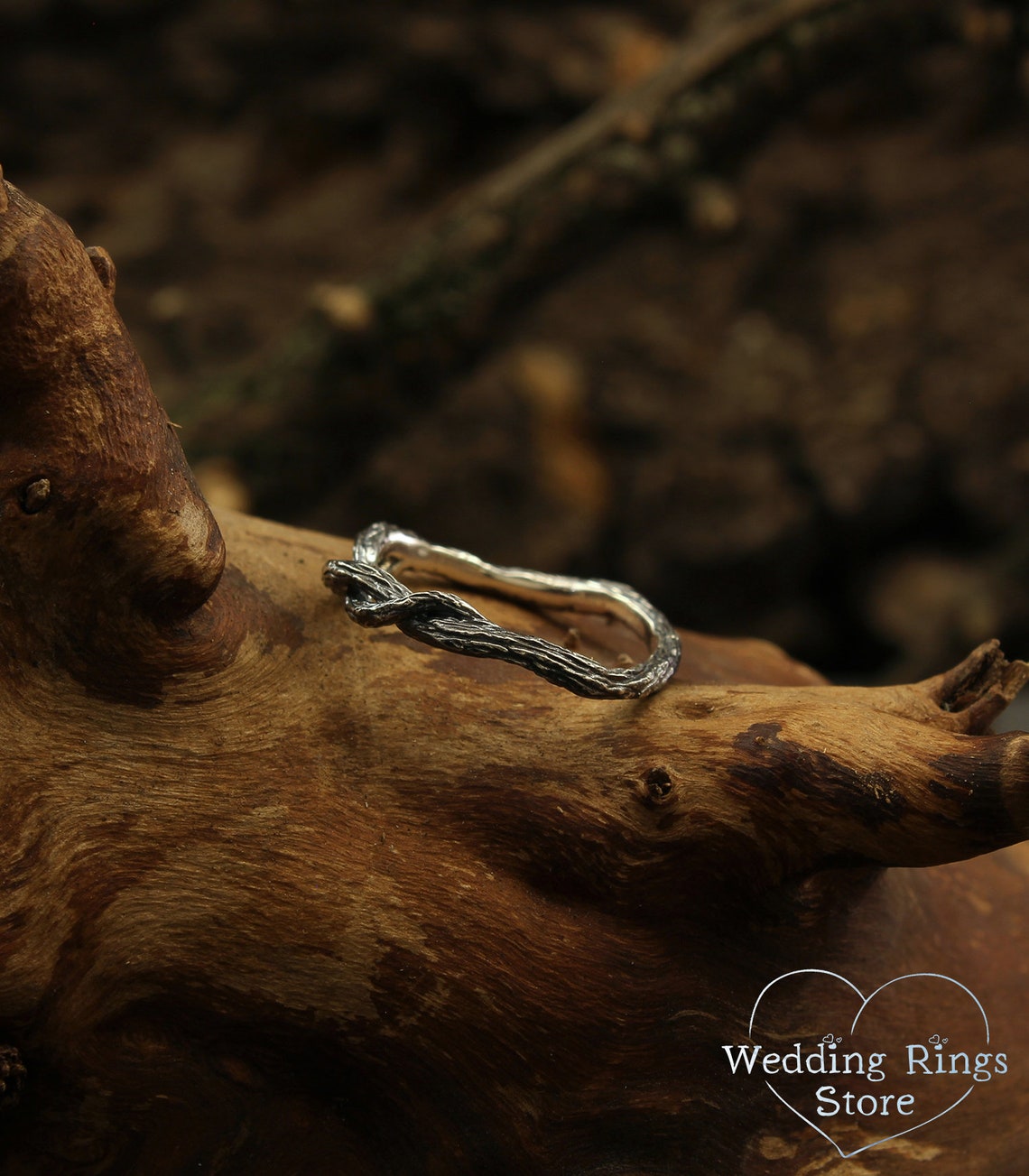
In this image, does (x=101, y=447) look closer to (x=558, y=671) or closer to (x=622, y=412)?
(x=558, y=671)

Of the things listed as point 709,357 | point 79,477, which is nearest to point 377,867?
point 79,477

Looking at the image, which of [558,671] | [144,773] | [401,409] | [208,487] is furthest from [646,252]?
[144,773]

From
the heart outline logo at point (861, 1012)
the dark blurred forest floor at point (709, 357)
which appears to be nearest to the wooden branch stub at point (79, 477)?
the heart outline logo at point (861, 1012)

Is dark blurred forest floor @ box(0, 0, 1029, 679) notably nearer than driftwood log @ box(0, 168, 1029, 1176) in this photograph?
No

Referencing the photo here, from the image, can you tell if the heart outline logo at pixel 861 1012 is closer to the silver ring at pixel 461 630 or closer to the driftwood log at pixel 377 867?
the driftwood log at pixel 377 867

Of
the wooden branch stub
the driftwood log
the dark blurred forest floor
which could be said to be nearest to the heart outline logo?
the driftwood log

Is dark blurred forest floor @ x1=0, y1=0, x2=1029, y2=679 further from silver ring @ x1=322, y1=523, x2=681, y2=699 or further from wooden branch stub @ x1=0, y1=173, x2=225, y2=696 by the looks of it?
wooden branch stub @ x1=0, y1=173, x2=225, y2=696
